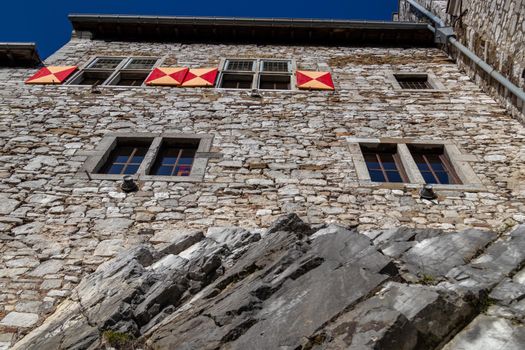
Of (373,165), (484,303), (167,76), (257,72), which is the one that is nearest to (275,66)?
(257,72)

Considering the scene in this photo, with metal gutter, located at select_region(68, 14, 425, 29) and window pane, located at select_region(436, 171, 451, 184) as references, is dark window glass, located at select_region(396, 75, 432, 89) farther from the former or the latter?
window pane, located at select_region(436, 171, 451, 184)

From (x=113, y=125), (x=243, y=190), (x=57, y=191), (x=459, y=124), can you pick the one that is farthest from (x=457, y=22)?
(x=57, y=191)

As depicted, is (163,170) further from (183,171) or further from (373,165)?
(373,165)

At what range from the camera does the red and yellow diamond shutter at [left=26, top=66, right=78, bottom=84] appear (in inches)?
287

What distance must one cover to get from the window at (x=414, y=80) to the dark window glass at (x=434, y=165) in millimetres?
2400

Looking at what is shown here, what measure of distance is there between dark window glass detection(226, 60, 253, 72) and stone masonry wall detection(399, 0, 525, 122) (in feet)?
16.5

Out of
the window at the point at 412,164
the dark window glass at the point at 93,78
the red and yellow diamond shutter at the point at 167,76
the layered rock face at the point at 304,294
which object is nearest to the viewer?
the layered rock face at the point at 304,294

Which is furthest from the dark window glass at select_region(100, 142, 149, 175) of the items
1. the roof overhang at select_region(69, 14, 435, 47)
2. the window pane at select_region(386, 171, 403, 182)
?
the roof overhang at select_region(69, 14, 435, 47)

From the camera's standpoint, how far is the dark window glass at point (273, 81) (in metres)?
7.94

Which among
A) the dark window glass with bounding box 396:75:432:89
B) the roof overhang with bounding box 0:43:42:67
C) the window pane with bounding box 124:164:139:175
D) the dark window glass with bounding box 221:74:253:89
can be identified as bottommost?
the window pane with bounding box 124:164:139:175

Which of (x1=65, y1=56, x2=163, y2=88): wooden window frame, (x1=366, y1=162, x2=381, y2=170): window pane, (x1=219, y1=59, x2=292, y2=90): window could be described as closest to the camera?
(x1=366, y1=162, x2=381, y2=170): window pane

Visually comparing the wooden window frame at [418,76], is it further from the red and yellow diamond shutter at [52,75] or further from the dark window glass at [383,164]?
the red and yellow diamond shutter at [52,75]

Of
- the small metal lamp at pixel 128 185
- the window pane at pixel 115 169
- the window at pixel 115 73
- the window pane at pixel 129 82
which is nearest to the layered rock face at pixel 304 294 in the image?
the small metal lamp at pixel 128 185

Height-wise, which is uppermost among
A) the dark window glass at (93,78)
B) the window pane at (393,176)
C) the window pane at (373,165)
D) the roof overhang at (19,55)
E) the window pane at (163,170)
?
the roof overhang at (19,55)
